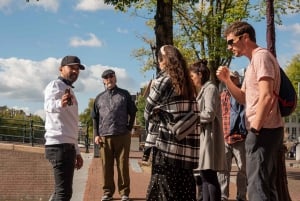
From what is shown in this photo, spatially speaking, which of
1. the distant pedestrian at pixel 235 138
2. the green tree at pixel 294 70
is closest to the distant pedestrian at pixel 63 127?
the distant pedestrian at pixel 235 138

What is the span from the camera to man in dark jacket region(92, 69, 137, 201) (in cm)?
853

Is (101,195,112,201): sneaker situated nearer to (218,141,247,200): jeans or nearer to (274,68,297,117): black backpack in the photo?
(218,141,247,200): jeans

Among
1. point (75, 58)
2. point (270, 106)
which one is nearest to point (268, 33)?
point (75, 58)

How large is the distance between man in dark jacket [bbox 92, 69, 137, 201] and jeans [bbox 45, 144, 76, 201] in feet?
10.2

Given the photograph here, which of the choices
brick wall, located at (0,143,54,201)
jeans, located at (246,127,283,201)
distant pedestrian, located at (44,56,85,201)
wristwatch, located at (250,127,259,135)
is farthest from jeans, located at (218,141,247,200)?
brick wall, located at (0,143,54,201)

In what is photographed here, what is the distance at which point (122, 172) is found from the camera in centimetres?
859

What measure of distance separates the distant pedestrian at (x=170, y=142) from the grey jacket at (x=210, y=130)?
1218 mm

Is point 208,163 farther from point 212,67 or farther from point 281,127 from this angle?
point 212,67

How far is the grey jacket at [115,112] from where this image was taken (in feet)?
28.0

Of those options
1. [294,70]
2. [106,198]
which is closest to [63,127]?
[106,198]

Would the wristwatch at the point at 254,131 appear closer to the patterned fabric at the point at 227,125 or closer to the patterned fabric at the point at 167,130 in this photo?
the patterned fabric at the point at 167,130

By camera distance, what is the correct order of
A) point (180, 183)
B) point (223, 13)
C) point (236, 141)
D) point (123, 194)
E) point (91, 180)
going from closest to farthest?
1. point (180, 183)
2. point (236, 141)
3. point (123, 194)
4. point (91, 180)
5. point (223, 13)

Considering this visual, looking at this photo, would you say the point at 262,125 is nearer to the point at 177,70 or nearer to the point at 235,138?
the point at 177,70

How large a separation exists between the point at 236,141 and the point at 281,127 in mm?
3139
